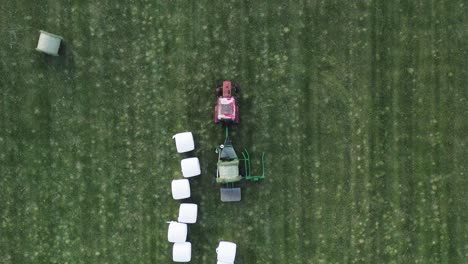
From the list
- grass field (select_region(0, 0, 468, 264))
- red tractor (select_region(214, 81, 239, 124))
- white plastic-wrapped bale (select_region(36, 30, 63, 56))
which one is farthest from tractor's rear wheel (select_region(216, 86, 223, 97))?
white plastic-wrapped bale (select_region(36, 30, 63, 56))

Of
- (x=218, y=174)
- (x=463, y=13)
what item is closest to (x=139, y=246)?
(x=218, y=174)

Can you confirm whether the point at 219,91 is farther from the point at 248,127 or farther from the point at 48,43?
the point at 48,43

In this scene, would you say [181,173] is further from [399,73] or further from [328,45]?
[399,73]

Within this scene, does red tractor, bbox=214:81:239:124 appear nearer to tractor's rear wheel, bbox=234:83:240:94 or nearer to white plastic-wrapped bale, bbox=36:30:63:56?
tractor's rear wheel, bbox=234:83:240:94

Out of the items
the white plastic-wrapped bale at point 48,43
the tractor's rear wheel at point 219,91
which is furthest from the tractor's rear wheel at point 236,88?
the white plastic-wrapped bale at point 48,43

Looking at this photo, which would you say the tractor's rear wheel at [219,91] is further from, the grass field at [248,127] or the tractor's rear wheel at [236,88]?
the tractor's rear wheel at [236,88]

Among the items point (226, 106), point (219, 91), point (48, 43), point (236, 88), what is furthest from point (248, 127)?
point (48, 43)
